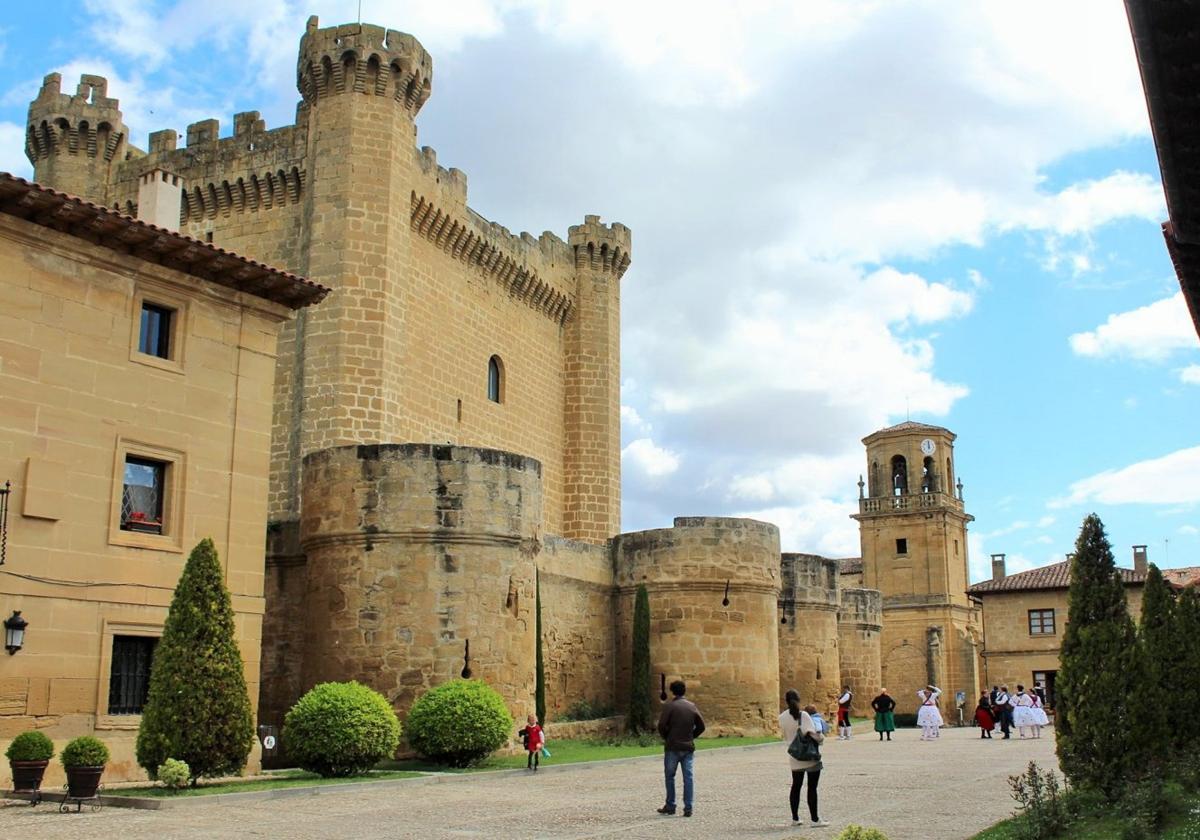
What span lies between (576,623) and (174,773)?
13758mm

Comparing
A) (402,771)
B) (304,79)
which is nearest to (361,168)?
(304,79)

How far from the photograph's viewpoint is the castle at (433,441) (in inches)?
819

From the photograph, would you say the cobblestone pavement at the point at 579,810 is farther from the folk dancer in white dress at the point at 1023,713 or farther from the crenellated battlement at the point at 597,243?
the crenellated battlement at the point at 597,243

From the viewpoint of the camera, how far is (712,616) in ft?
91.7

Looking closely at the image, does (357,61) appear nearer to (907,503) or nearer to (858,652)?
(858,652)

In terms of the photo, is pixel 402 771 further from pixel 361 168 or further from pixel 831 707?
pixel 831 707

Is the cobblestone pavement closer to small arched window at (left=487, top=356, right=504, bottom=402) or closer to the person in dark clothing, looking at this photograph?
the person in dark clothing

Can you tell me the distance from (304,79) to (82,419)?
42.7ft

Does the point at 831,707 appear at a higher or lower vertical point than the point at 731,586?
lower

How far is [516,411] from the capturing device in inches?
1330

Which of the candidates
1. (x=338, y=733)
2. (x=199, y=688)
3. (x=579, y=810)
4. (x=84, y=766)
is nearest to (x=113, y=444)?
(x=199, y=688)

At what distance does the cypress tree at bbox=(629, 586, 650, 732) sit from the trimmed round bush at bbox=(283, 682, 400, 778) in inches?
403

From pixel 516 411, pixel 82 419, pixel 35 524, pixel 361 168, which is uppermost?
pixel 361 168

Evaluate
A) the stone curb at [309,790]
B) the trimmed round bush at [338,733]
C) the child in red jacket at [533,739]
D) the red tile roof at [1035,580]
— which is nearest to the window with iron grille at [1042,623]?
the red tile roof at [1035,580]
